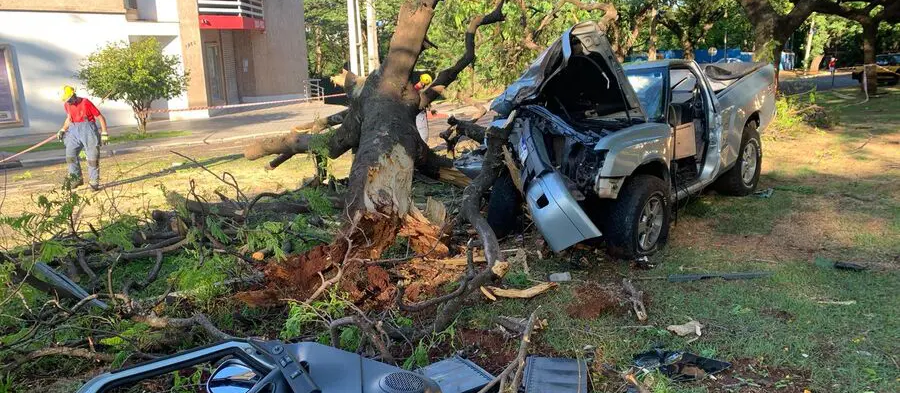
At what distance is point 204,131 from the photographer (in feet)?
63.1

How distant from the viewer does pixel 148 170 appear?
12.1 m

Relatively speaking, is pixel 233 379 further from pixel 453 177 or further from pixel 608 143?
pixel 453 177

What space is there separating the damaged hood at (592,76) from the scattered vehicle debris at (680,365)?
2618mm

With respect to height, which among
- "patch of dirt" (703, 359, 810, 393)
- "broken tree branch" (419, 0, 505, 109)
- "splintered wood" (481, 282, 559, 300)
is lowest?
"patch of dirt" (703, 359, 810, 393)

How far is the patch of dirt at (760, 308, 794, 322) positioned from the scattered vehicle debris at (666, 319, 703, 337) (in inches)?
19.7

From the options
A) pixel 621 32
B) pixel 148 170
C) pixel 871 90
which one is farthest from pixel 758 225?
pixel 871 90

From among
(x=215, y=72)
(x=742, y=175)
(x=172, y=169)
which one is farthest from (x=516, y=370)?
(x=215, y=72)

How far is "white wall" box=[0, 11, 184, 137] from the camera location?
763 inches

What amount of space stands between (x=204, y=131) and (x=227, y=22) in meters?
7.98

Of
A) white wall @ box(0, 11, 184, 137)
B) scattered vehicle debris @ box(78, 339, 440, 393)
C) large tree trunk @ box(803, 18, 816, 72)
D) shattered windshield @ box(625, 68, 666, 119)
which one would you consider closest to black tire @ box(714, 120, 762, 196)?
shattered windshield @ box(625, 68, 666, 119)

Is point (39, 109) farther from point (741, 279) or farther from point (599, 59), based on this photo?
point (741, 279)

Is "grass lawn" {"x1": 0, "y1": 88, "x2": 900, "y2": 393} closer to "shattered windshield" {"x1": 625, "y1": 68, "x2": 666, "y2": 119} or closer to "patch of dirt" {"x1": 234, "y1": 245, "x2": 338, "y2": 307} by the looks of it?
"patch of dirt" {"x1": 234, "y1": 245, "x2": 338, "y2": 307}

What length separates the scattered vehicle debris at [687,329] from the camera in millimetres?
4027

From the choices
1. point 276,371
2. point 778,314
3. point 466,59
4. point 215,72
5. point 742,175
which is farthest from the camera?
point 215,72
